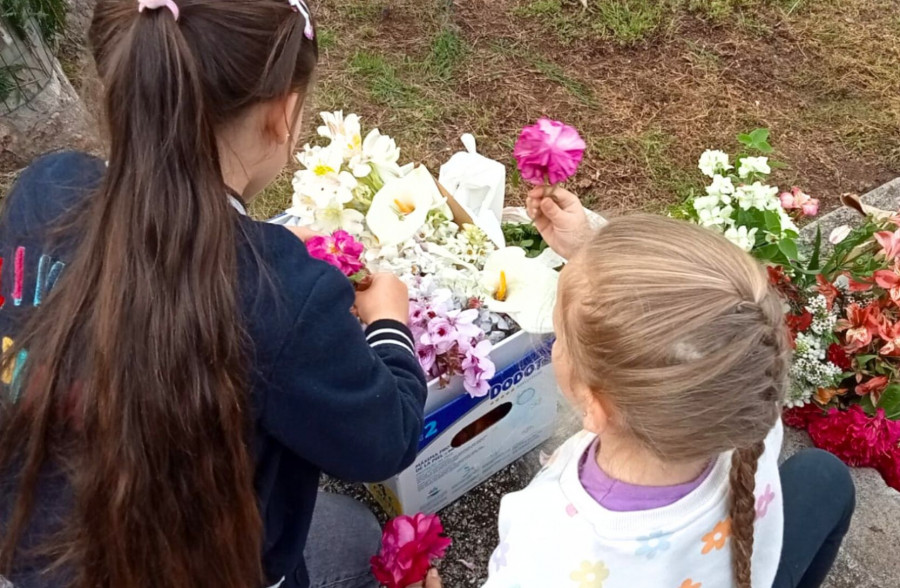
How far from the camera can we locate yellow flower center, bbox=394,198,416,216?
1500 millimetres

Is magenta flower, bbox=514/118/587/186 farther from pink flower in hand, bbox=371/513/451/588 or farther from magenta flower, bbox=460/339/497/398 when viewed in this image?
pink flower in hand, bbox=371/513/451/588

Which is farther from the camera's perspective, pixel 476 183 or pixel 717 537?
pixel 476 183

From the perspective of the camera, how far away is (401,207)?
4.93ft

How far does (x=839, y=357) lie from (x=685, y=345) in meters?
1.05

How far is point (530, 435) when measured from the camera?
1.74 m

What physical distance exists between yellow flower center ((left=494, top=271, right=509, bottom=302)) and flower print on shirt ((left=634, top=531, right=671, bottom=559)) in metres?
0.61

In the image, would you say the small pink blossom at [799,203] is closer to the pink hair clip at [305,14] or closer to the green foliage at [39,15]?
the pink hair clip at [305,14]

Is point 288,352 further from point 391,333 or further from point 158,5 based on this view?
point 158,5

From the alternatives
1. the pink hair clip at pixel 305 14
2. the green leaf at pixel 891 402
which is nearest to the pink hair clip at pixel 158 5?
the pink hair clip at pixel 305 14

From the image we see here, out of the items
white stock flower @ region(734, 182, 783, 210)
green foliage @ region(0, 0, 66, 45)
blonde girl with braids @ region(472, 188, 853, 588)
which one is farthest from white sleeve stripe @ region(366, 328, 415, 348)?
green foliage @ region(0, 0, 66, 45)

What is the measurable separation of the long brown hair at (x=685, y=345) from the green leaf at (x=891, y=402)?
90 centimetres

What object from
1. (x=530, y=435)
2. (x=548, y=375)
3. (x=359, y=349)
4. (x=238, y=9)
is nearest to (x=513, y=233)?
(x=548, y=375)

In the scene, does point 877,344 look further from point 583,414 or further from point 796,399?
point 583,414

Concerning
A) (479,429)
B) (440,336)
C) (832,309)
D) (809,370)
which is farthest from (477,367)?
(832,309)
